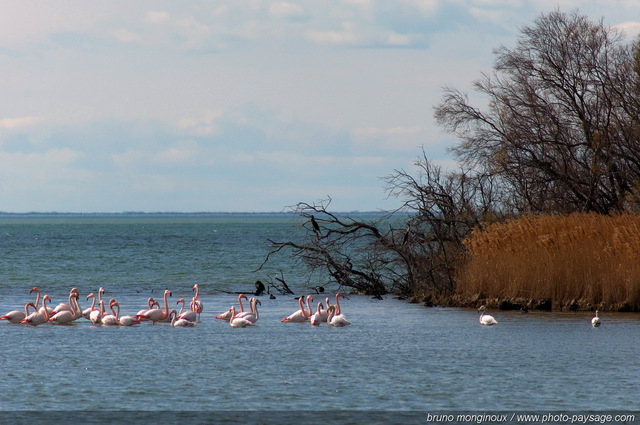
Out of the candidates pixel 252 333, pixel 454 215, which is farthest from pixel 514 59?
pixel 252 333

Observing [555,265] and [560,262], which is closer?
[560,262]

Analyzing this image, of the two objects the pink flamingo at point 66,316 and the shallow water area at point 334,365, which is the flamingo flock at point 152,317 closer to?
the pink flamingo at point 66,316

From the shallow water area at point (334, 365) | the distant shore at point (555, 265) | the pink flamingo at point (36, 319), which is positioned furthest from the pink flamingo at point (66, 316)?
the distant shore at point (555, 265)

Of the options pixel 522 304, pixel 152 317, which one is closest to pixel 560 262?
pixel 522 304

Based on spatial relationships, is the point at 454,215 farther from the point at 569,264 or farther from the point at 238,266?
the point at 238,266

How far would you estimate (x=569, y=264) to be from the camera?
22.2 meters

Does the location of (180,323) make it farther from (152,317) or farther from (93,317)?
(93,317)

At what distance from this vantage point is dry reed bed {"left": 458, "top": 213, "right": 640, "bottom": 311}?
21641mm

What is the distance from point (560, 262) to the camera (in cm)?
2220

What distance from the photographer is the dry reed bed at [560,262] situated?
21.6 m

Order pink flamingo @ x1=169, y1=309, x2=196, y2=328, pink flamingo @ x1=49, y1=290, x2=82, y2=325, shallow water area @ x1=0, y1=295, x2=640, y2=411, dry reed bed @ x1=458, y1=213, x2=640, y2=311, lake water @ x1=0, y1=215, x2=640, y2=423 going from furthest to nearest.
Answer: pink flamingo @ x1=49, y1=290, x2=82, y2=325, dry reed bed @ x1=458, y1=213, x2=640, y2=311, pink flamingo @ x1=169, y1=309, x2=196, y2=328, shallow water area @ x1=0, y1=295, x2=640, y2=411, lake water @ x1=0, y1=215, x2=640, y2=423

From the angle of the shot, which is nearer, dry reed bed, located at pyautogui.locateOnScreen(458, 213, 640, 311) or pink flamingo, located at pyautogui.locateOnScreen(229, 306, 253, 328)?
pink flamingo, located at pyautogui.locateOnScreen(229, 306, 253, 328)

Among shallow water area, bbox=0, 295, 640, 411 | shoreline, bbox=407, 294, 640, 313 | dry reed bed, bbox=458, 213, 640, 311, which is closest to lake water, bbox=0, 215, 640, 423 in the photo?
shallow water area, bbox=0, 295, 640, 411

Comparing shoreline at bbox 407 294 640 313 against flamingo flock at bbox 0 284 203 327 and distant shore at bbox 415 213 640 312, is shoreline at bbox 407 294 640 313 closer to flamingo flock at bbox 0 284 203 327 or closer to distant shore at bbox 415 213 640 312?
distant shore at bbox 415 213 640 312
